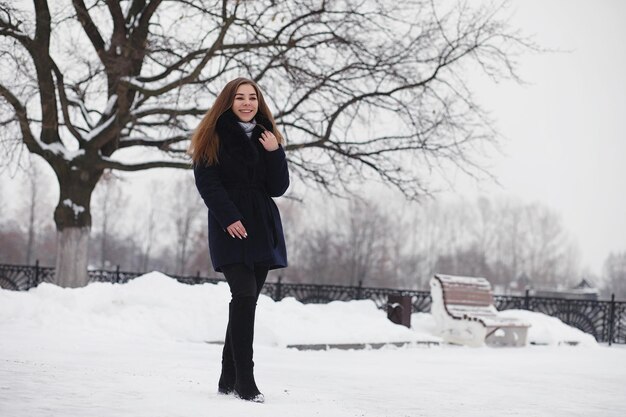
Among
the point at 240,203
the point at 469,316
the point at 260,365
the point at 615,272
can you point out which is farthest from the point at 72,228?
the point at 615,272

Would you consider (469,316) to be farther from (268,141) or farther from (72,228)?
(268,141)

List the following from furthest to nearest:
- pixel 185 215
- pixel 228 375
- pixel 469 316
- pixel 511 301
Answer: pixel 185 215, pixel 511 301, pixel 469 316, pixel 228 375

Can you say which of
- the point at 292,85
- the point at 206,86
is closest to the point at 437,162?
the point at 292,85

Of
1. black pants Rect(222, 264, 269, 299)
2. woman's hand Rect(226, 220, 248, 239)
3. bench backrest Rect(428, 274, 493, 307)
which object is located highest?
woman's hand Rect(226, 220, 248, 239)

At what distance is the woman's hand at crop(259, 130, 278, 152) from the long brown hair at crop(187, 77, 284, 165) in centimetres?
15

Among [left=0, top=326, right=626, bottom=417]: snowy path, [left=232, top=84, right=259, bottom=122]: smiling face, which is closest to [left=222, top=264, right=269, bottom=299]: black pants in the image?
[left=0, top=326, right=626, bottom=417]: snowy path

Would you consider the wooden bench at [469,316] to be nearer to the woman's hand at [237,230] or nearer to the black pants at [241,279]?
the black pants at [241,279]

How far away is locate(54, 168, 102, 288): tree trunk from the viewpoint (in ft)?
44.2

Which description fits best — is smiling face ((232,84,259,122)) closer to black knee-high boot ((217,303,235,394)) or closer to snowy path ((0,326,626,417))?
black knee-high boot ((217,303,235,394))

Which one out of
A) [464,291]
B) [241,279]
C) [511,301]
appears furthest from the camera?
[511,301]

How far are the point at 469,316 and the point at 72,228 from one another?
288 inches

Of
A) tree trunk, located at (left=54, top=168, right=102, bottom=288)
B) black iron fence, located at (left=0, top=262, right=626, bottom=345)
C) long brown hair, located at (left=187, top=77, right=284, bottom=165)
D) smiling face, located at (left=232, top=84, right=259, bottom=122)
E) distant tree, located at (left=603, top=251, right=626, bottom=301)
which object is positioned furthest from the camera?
distant tree, located at (left=603, top=251, right=626, bottom=301)

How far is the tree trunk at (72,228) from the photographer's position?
1348cm

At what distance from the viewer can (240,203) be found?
4.43 metres
